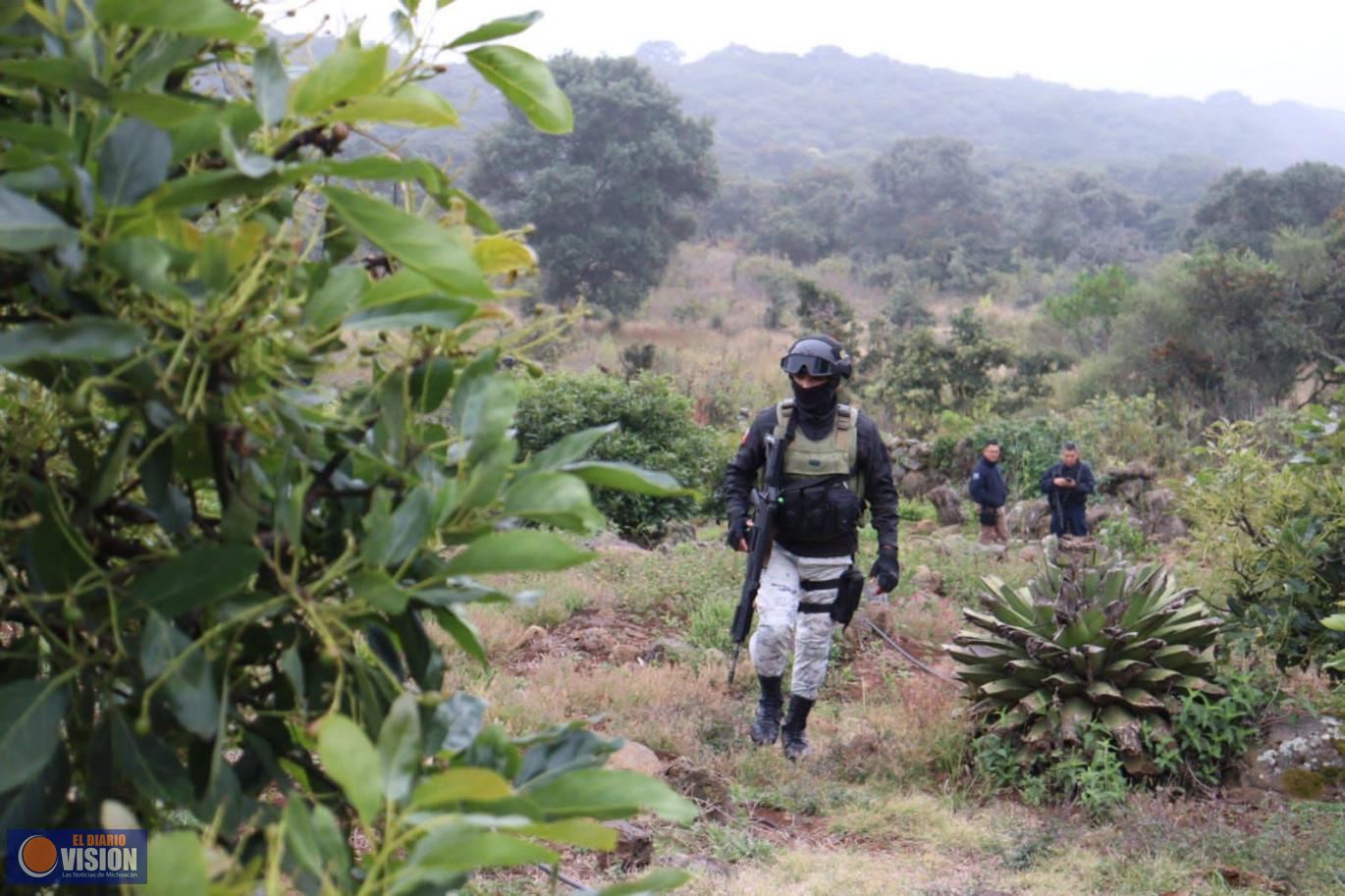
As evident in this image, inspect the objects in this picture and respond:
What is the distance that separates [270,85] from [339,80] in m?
0.08

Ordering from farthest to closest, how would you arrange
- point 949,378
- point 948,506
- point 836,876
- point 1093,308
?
point 1093,308 < point 949,378 < point 948,506 < point 836,876

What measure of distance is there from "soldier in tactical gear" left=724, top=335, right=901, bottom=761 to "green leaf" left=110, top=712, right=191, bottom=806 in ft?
15.4

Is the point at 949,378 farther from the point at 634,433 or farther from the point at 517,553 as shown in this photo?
the point at 517,553

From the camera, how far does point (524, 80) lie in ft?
4.14

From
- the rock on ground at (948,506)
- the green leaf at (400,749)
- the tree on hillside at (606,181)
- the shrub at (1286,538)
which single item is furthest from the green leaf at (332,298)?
the tree on hillside at (606,181)

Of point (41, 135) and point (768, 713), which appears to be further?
point (768, 713)

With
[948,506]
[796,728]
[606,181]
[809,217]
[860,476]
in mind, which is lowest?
[948,506]

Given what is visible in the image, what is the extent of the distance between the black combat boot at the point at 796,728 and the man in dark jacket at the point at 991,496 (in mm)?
6606

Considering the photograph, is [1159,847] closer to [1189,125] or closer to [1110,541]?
[1110,541]

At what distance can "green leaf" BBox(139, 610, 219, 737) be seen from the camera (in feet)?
3.11

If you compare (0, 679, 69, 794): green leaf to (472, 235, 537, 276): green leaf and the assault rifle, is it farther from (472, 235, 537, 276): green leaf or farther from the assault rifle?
the assault rifle

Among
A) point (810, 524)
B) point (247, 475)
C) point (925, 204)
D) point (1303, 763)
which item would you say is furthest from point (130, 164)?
point (925, 204)

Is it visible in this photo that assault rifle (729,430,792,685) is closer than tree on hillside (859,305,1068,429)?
Yes

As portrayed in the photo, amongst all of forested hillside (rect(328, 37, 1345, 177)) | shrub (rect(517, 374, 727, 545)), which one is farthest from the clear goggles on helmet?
forested hillside (rect(328, 37, 1345, 177))
